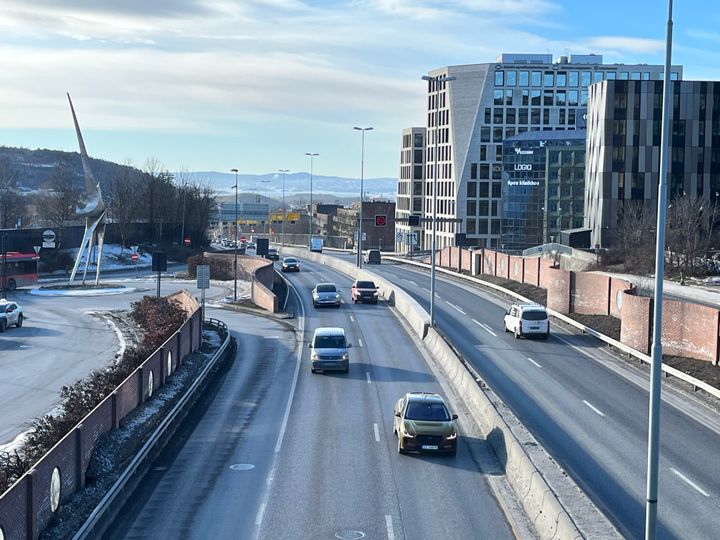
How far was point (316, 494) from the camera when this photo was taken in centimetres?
2017

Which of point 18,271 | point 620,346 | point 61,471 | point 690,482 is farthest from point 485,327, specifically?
point 18,271

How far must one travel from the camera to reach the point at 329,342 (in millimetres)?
36469

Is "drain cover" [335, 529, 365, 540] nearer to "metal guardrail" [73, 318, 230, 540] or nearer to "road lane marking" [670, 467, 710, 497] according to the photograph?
"metal guardrail" [73, 318, 230, 540]

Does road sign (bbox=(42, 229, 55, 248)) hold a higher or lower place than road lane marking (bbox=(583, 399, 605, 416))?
higher

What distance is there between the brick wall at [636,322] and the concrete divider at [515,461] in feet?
28.1

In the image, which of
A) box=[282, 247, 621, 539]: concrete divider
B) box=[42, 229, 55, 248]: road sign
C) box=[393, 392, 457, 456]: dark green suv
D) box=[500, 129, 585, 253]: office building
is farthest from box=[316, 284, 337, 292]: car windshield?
box=[500, 129, 585, 253]: office building

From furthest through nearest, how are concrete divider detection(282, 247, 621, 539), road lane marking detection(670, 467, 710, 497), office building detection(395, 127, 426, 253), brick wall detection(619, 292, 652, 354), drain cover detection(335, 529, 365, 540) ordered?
1. office building detection(395, 127, 426, 253)
2. brick wall detection(619, 292, 652, 354)
3. road lane marking detection(670, 467, 710, 497)
4. drain cover detection(335, 529, 365, 540)
5. concrete divider detection(282, 247, 621, 539)

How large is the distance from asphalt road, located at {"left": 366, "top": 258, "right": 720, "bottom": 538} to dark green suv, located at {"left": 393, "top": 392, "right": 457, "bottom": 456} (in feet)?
10.1

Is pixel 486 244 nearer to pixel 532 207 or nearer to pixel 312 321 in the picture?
pixel 532 207

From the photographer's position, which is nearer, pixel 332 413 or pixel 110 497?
pixel 110 497

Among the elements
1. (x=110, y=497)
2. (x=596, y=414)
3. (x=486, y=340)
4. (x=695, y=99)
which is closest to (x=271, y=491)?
(x=110, y=497)

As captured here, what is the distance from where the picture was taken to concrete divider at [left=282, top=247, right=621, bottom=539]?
16.3m

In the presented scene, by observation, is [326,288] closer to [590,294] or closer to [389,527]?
[590,294]

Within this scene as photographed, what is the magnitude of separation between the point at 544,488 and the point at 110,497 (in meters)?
8.90
